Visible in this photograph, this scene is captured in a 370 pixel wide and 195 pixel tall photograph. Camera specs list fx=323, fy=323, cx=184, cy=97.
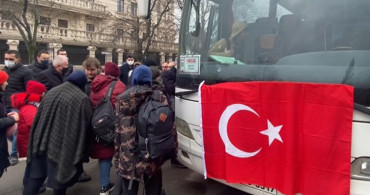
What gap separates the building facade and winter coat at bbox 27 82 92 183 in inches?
901

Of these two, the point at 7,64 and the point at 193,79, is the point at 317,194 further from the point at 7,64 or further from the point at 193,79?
the point at 7,64

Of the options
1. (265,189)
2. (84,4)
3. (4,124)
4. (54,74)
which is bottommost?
(265,189)

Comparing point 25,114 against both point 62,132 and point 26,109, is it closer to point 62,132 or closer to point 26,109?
point 26,109

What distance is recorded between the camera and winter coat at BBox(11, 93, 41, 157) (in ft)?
12.2

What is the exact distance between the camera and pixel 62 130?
334 cm

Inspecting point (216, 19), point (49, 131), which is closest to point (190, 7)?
point (216, 19)

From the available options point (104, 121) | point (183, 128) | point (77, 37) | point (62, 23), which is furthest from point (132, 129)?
point (62, 23)

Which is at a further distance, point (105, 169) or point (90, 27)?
point (90, 27)

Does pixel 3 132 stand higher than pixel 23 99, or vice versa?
pixel 23 99

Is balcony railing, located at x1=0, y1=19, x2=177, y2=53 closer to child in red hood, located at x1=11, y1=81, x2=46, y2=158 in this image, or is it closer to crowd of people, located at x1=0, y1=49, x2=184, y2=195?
child in red hood, located at x1=11, y1=81, x2=46, y2=158

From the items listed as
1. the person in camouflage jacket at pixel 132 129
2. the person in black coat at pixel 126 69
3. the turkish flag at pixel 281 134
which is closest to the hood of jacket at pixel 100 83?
the person in camouflage jacket at pixel 132 129

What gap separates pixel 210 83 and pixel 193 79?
247mm

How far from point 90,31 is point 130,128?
119 ft

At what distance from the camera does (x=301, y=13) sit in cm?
273
